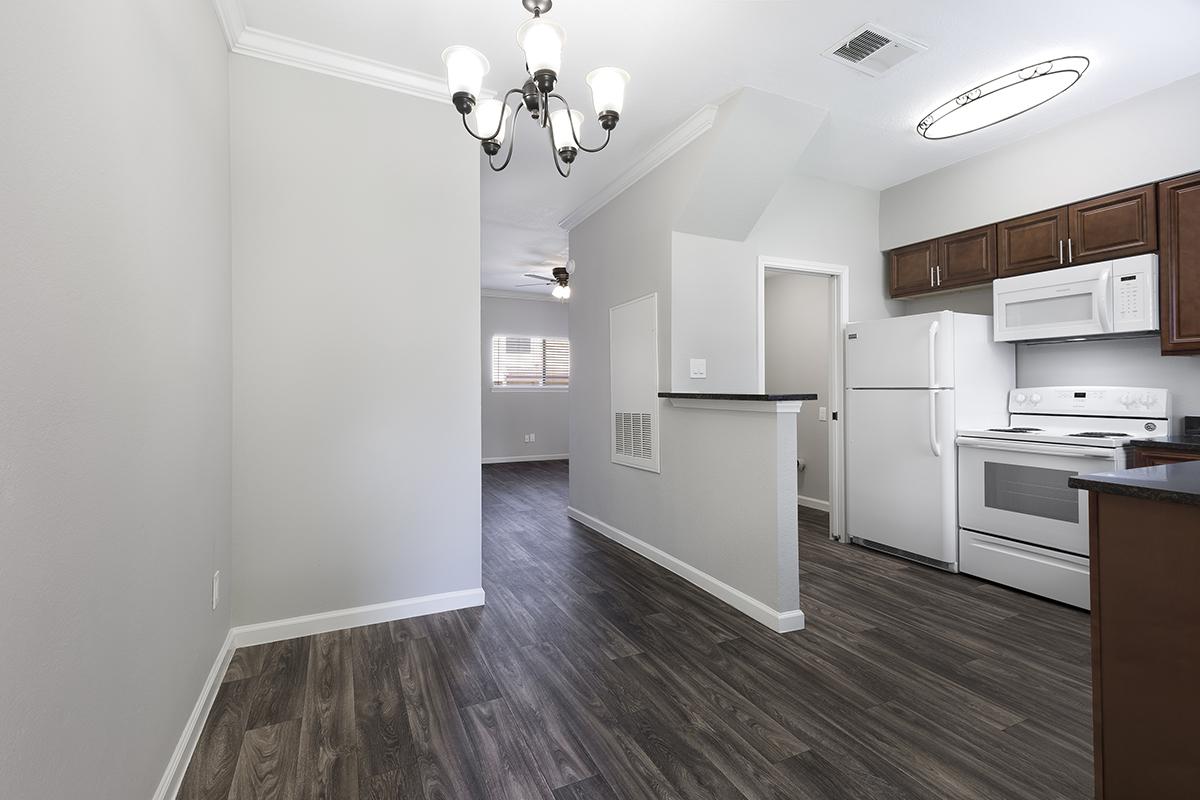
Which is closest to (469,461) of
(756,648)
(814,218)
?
(756,648)

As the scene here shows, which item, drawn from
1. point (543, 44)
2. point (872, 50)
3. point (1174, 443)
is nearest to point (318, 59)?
point (543, 44)

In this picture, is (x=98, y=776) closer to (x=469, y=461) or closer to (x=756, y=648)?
(x=469, y=461)

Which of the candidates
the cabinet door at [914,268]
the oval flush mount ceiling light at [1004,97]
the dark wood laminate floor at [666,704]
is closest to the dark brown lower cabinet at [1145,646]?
the dark wood laminate floor at [666,704]

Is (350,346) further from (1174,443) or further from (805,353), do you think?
(805,353)

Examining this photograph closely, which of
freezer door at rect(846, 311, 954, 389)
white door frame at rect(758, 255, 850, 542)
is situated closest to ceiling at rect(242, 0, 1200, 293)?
white door frame at rect(758, 255, 850, 542)

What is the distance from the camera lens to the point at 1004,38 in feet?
7.99

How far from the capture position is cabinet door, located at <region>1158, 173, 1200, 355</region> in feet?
8.80

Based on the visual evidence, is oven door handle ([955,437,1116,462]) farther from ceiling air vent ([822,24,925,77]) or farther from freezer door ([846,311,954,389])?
ceiling air vent ([822,24,925,77])

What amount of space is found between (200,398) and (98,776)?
46.2 inches

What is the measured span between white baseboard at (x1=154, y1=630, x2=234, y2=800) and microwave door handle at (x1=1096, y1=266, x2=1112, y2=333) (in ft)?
14.8

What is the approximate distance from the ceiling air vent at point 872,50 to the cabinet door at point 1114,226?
1.55 m

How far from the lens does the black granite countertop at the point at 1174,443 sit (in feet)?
8.13

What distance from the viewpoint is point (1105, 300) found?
117 inches

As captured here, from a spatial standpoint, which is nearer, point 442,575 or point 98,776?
point 98,776
